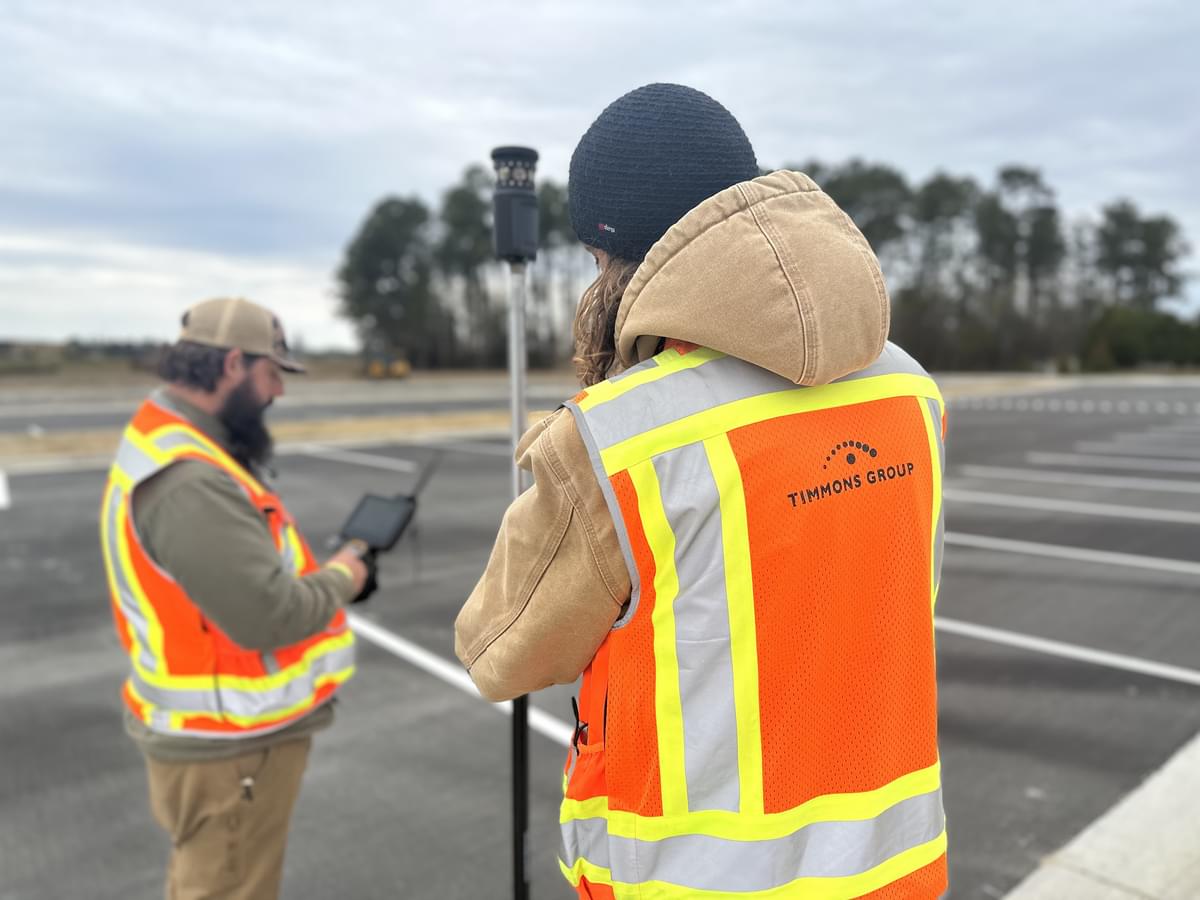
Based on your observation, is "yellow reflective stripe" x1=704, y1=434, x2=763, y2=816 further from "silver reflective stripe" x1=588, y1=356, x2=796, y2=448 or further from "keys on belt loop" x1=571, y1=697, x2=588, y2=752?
"keys on belt loop" x1=571, y1=697, x2=588, y2=752

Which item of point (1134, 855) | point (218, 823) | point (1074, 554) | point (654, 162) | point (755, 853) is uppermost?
point (654, 162)

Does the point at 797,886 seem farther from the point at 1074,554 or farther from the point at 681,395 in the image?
the point at 1074,554

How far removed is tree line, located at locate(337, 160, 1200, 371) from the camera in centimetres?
5684

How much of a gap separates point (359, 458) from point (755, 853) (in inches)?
574

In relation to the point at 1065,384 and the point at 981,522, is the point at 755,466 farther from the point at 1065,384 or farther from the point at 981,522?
the point at 1065,384

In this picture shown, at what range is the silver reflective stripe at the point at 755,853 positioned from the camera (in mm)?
1287

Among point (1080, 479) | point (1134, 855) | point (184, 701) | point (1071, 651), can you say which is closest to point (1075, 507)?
point (1080, 479)

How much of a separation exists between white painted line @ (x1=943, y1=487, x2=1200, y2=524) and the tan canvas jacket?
1018 centimetres

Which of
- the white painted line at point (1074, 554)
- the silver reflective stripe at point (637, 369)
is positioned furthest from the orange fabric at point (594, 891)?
the white painted line at point (1074, 554)

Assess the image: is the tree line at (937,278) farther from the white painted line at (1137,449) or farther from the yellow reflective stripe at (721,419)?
the yellow reflective stripe at (721,419)

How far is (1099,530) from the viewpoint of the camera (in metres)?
9.22

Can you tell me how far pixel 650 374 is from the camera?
125 cm

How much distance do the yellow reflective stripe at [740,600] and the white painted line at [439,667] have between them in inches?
126

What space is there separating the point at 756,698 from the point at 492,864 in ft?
8.25
